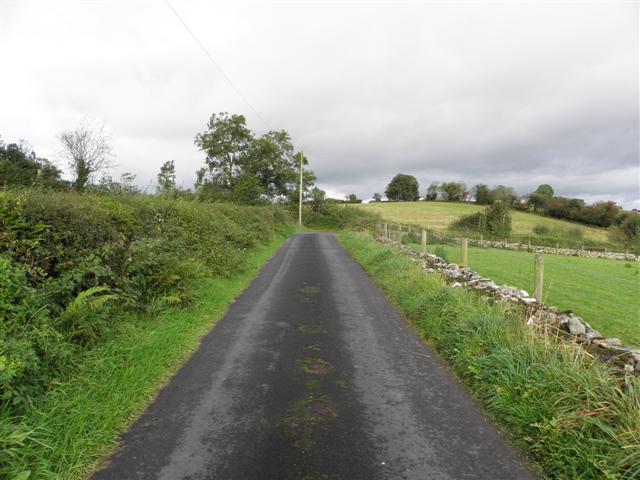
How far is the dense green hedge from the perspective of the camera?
11.2 ft

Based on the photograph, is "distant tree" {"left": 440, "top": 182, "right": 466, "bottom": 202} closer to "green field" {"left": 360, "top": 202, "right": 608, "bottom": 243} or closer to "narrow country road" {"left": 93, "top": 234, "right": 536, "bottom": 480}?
"green field" {"left": 360, "top": 202, "right": 608, "bottom": 243}

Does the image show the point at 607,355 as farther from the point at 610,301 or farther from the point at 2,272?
the point at 610,301

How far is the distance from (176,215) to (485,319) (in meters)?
8.00

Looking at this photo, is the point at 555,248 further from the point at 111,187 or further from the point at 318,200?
the point at 111,187

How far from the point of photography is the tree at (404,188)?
107 metres

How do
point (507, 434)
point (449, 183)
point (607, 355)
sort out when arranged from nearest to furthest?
point (507, 434) → point (607, 355) → point (449, 183)

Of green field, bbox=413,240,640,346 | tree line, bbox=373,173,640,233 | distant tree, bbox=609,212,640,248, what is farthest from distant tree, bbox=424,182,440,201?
green field, bbox=413,240,640,346

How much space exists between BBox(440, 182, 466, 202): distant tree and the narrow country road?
10247 centimetres

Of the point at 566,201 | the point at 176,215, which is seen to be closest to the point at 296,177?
the point at 176,215

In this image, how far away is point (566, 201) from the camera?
75.6m

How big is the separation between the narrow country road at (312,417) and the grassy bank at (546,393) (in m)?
0.24

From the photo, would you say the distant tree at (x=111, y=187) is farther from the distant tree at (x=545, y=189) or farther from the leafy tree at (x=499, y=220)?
the distant tree at (x=545, y=189)

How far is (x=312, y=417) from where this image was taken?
10.9ft

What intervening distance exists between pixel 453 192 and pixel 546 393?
344 feet
